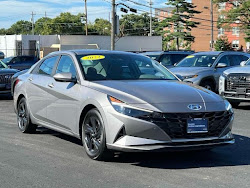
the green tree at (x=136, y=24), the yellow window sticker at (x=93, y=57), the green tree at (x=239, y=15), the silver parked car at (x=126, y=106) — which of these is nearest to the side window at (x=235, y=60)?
the silver parked car at (x=126, y=106)

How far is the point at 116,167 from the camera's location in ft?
18.2

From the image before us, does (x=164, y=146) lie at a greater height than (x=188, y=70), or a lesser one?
lesser

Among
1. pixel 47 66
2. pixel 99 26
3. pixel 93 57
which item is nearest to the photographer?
pixel 93 57

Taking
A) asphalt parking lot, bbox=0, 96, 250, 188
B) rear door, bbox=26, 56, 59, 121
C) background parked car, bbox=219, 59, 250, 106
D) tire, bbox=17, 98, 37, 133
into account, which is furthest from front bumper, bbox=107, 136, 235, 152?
background parked car, bbox=219, 59, 250, 106

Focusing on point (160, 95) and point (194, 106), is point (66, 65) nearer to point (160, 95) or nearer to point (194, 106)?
point (160, 95)

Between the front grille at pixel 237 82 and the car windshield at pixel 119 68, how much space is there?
508 cm

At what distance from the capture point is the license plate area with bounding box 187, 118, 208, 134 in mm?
5367

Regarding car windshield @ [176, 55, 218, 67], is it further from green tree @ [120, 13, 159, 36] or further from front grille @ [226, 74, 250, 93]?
green tree @ [120, 13, 159, 36]

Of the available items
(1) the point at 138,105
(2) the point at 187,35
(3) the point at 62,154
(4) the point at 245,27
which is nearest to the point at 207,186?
(1) the point at 138,105

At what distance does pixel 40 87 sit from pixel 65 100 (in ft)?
3.45

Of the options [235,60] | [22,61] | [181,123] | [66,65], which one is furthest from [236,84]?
[22,61]

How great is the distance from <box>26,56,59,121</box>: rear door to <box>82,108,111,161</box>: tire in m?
1.31

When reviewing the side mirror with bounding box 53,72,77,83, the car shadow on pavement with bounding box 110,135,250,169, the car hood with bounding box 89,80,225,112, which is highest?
the side mirror with bounding box 53,72,77,83

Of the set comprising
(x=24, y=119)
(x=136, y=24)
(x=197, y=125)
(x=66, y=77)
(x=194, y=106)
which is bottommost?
(x=24, y=119)
